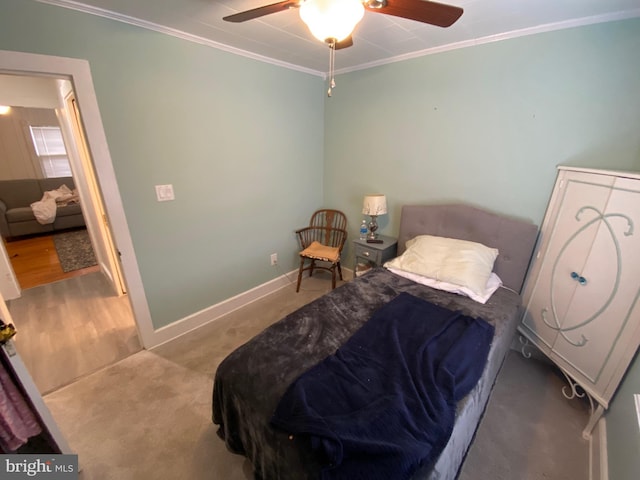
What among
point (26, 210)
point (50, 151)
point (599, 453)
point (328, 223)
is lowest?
point (599, 453)

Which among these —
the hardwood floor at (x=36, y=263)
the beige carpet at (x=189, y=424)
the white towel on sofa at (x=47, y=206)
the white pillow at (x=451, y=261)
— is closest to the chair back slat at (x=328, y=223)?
the white pillow at (x=451, y=261)

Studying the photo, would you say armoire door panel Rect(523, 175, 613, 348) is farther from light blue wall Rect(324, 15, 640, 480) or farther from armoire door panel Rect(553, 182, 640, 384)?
light blue wall Rect(324, 15, 640, 480)

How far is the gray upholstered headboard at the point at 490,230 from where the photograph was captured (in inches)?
79.5

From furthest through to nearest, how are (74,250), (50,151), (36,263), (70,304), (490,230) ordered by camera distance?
1. (50,151)
2. (74,250)
3. (36,263)
4. (70,304)
5. (490,230)

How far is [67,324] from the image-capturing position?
2537mm

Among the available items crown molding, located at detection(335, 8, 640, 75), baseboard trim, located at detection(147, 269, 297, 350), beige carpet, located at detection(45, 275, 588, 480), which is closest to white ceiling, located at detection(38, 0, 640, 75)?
crown molding, located at detection(335, 8, 640, 75)

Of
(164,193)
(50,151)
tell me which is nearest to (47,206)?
(50,151)

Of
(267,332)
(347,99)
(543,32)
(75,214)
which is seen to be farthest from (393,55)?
(75,214)

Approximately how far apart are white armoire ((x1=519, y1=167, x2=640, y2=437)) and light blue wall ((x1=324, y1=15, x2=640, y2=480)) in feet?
0.41

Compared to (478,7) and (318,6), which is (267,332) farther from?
(478,7)

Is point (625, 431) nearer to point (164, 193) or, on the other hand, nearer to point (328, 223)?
point (328, 223)

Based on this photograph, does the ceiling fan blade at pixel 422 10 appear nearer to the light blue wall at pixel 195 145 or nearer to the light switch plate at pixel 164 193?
the light blue wall at pixel 195 145

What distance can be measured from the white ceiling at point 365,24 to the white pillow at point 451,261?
4.90 feet

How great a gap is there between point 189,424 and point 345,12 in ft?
7.41
